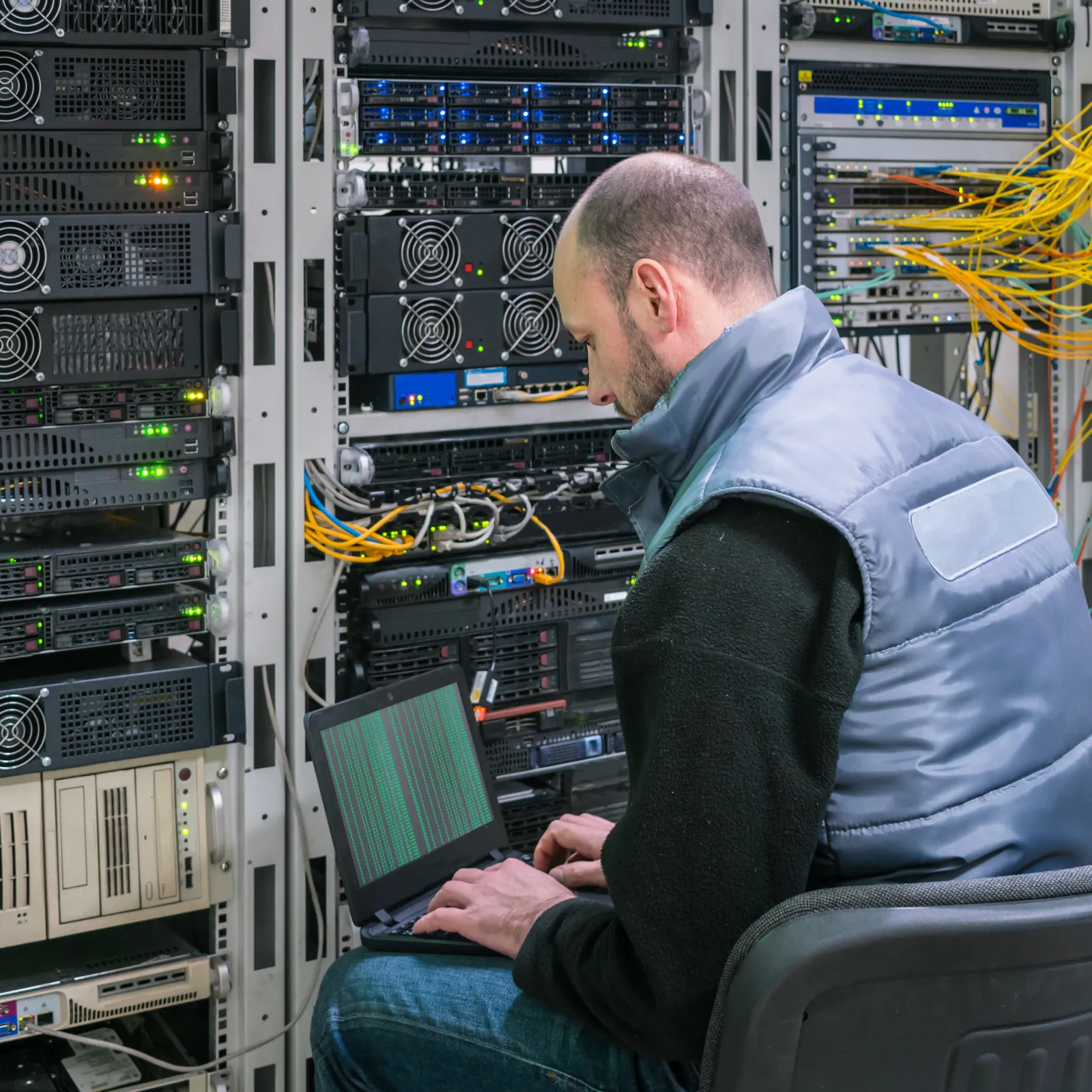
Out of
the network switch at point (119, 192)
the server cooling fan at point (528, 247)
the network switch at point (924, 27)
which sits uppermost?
the network switch at point (924, 27)

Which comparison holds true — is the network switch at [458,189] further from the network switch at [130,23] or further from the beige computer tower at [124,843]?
the beige computer tower at [124,843]

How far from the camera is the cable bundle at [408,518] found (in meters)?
2.55

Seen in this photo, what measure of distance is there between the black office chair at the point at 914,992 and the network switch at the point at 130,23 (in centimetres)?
180

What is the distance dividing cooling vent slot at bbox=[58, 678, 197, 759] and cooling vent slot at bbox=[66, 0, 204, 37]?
42.6 inches

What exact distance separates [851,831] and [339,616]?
145 cm

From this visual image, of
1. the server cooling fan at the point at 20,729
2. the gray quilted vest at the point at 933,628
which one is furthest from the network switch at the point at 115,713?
the gray quilted vest at the point at 933,628

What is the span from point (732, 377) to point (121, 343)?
49.2 inches

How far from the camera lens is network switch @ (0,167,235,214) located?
7.50ft

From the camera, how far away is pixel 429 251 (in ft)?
8.52

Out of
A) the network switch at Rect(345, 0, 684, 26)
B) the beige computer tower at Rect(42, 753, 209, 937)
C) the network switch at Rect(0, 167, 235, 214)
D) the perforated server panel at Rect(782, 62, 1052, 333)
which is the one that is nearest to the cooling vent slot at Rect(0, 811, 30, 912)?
the beige computer tower at Rect(42, 753, 209, 937)

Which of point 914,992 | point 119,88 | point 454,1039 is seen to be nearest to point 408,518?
point 119,88

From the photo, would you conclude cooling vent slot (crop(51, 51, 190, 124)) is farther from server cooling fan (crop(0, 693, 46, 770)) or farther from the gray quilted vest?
the gray quilted vest

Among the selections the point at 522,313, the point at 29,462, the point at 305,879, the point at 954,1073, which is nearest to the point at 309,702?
the point at 305,879

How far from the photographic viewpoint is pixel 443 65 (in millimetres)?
2584
